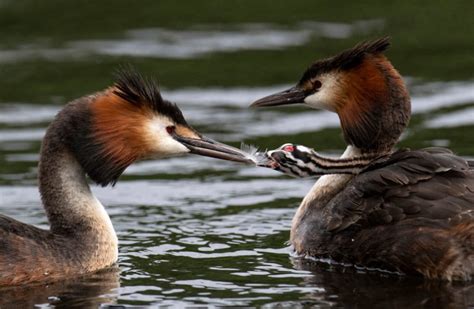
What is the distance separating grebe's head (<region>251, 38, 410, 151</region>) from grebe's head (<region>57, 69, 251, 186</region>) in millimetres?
1441

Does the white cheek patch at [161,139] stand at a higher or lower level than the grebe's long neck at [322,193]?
higher

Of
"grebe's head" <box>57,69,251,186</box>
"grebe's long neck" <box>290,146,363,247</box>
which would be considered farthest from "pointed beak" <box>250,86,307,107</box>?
"grebe's head" <box>57,69,251,186</box>

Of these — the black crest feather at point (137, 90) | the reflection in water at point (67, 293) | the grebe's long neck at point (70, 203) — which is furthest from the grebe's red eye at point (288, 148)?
the reflection in water at point (67, 293)

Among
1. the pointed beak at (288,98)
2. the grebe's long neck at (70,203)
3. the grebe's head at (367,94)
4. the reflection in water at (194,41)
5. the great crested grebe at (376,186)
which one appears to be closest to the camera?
the great crested grebe at (376,186)

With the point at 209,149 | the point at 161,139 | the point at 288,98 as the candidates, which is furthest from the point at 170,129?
the point at 288,98

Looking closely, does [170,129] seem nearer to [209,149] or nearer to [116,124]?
[209,149]

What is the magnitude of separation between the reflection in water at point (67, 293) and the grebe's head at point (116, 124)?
0.78 metres

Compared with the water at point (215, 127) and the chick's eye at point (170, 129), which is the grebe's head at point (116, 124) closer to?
the chick's eye at point (170, 129)

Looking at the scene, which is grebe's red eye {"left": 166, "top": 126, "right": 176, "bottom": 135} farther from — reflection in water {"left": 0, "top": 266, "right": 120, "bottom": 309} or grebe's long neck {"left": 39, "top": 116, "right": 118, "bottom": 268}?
reflection in water {"left": 0, "top": 266, "right": 120, "bottom": 309}

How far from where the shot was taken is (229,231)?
11.8 meters

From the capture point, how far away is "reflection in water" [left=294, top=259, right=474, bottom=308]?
30.9ft

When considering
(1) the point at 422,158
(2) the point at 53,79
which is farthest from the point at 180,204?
(2) the point at 53,79

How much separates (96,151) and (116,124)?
0.26 metres

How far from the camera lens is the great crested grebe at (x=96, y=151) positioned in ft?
34.2
